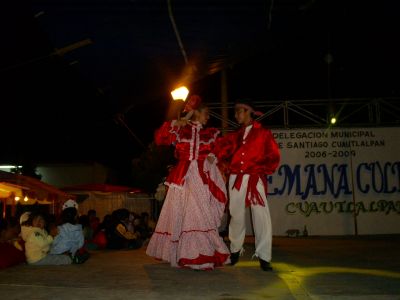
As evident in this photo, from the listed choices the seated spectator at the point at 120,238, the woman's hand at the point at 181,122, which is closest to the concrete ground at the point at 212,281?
the woman's hand at the point at 181,122

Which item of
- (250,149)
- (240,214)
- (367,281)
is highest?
(250,149)

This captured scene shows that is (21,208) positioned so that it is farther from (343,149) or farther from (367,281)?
(367,281)

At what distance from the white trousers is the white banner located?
721 cm

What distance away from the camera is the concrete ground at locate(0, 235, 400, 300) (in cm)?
318

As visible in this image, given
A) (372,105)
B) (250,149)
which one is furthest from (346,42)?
(250,149)

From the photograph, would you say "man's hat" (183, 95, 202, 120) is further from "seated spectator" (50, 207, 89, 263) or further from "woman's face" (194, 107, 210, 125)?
"seated spectator" (50, 207, 89, 263)

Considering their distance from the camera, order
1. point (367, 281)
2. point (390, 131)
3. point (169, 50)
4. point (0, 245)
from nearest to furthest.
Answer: point (367, 281) → point (0, 245) → point (169, 50) → point (390, 131)

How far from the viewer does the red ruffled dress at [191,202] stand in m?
4.58

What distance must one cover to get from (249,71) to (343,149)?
23.9ft

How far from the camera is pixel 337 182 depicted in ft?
39.1

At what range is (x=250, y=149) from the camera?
15.7ft

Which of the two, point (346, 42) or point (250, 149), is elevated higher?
point (346, 42)

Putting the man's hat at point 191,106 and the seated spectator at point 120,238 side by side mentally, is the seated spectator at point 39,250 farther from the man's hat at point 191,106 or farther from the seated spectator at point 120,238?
the seated spectator at point 120,238

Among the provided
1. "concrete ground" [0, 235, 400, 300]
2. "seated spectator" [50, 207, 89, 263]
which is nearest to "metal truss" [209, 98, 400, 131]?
"seated spectator" [50, 207, 89, 263]
